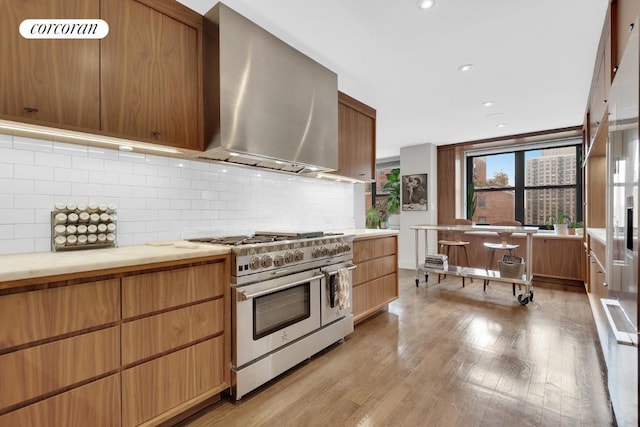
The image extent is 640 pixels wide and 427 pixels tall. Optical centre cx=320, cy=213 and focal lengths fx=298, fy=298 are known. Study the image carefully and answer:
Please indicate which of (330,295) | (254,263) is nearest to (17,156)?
(254,263)

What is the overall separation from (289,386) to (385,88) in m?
3.05

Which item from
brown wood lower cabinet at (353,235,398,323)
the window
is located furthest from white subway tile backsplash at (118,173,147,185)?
the window

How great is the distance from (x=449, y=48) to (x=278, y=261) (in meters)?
2.26

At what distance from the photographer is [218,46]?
1967 millimetres

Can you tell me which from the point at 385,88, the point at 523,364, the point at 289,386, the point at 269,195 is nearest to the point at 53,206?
the point at 269,195

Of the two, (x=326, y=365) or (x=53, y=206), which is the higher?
(x=53, y=206)

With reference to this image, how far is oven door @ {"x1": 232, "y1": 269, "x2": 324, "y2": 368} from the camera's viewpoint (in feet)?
6.02

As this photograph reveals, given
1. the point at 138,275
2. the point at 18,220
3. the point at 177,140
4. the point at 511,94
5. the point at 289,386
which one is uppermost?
the point at 511,94

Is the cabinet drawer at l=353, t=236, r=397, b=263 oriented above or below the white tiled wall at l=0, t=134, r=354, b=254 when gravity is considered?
below

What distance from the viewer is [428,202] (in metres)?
6.02

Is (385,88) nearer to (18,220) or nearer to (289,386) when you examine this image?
(289,386)

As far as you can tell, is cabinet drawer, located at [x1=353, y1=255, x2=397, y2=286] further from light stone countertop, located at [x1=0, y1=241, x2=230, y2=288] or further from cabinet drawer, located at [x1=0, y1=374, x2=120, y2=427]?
cabinet drawer, located at [x1=0, y1=374, x2=120, y2=427]

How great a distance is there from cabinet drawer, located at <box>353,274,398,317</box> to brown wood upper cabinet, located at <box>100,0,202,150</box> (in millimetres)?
2023

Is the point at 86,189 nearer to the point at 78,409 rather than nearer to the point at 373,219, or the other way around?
the point at 78,409
